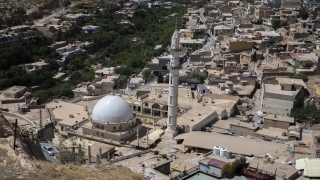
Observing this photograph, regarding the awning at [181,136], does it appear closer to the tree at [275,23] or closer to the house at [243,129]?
the house at [243,129]

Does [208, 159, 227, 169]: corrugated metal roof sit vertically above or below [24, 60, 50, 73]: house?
above

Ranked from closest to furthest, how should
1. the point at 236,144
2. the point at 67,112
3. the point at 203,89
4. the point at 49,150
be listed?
the point at 49,150, the point at 236,144, the point at 67,112, the point at 203,89

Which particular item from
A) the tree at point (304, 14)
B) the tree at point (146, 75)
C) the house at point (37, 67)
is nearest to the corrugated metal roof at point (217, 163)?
the tree at point (146, 75)

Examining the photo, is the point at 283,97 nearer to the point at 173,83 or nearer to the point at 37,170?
the point at 173,83

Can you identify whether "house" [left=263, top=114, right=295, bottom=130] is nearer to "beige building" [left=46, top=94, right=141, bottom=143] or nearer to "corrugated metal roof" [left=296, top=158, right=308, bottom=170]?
"corrugated metal roof" [left=296, top=158, right=308, bottom=170]

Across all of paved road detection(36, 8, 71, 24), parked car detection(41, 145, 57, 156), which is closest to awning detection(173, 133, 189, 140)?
parked car detection(41, 145, 57, 156)

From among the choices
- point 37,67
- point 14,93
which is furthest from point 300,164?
point 37,67
